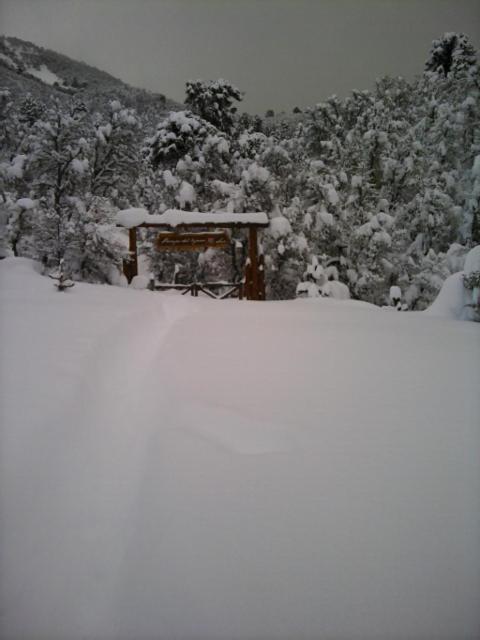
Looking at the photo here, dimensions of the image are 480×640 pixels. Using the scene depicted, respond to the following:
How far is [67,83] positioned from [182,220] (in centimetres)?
2631

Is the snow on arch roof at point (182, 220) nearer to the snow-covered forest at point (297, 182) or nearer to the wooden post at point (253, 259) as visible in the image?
the wooden post at point (253, 259)

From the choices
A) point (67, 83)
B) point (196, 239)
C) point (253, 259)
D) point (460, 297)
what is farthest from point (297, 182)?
point (67, 83)

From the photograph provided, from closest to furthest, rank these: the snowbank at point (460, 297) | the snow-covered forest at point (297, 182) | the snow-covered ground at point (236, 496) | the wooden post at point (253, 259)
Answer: the snow-covered ground at point (236, 496)
the snowbank at point (460, 297)
the wooden post at point (253, 259)
the snow-covered forest at point (297, 182)

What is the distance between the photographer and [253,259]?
496 inches

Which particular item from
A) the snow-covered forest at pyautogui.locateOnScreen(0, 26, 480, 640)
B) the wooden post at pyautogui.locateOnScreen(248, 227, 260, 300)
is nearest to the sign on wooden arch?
the wooden post at pyautogui.locateOnScreen(248, 227, 260, 300)

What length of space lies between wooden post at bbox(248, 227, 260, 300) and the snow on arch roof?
0.52m

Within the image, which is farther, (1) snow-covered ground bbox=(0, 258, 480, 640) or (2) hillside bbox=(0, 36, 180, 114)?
(2) hillside bbox=(0, 36, 180, 114)

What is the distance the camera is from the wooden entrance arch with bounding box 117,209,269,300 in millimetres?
11664

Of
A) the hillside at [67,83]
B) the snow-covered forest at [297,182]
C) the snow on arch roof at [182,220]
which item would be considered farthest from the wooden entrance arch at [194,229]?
the hillside at [67,83]

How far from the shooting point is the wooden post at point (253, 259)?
12.4 meters

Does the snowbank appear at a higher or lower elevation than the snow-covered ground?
higher

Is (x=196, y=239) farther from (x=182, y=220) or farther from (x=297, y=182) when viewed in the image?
(x=297, y=182)

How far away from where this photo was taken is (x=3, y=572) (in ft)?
6.25

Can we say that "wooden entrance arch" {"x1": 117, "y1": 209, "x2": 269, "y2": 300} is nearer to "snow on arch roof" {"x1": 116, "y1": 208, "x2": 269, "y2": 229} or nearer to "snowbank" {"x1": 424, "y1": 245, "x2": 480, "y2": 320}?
"snow on arch roof" {"x1": 116, "y1": 208, "x2": 269, "y2": 229}
